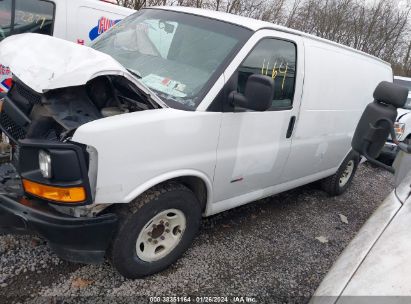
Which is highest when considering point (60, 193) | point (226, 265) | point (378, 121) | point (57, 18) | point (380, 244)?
point (378, 121)

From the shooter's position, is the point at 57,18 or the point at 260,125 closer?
the point at 260,125

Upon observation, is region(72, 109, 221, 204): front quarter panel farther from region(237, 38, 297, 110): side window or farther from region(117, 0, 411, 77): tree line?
region(117, 0, 411, 77): tree line

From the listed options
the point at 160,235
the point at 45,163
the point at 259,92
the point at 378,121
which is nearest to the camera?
the point at 378,121

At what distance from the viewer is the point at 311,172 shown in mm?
4586

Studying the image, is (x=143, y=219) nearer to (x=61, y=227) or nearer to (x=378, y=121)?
(x=61, y=227)

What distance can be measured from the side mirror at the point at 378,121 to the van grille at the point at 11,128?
7.52 ft

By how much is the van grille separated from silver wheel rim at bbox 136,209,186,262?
1170 millimetres

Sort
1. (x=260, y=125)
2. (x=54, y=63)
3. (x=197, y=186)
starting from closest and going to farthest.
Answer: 1. (x=54, y=63)
2. (x=197, y=186)
3. (x=260, y=125)

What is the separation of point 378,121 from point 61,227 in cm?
200

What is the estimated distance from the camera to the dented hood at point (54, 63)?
2.34 m

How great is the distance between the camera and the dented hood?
2.34 metres

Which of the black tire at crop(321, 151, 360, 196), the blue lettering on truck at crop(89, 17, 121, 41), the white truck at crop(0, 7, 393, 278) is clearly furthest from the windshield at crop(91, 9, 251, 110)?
the blue lettering on truck at crop(89, 17, 121, 41)

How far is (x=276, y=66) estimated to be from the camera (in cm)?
350

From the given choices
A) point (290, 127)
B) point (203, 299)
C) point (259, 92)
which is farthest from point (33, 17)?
point (203, 299)
